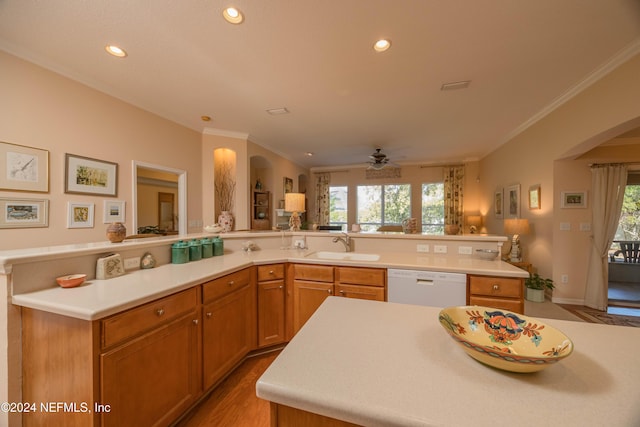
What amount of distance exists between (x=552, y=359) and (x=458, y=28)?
219cm

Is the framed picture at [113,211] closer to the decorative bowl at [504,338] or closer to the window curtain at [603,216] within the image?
the decorative bowl at [504,338]

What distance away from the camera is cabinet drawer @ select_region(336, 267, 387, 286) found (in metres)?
1.97

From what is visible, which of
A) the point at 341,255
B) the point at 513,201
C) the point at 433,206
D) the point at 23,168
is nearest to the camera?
the point at 23,168

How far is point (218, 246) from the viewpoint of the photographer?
233 cm

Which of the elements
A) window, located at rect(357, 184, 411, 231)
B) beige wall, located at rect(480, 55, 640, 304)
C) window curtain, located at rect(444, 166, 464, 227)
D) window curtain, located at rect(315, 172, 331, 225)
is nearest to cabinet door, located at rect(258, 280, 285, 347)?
beige wall, located at rect(480, 55, 640, 304)

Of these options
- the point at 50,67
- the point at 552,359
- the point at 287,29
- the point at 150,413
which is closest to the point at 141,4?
the point at 287,29

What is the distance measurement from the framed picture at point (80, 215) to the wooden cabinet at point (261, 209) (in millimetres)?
2493

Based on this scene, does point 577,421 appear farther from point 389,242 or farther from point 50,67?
point 50,67

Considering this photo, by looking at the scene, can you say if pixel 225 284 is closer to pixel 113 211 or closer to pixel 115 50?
pixel 113 211

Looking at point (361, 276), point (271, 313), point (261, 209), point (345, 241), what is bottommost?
point (271, 313)

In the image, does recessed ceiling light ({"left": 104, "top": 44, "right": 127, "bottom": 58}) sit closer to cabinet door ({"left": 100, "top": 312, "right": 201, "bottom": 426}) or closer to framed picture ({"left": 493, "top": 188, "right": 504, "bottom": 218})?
cabinet door ({"left": 100, "top": 312, "right": 201, "bottom": 426})

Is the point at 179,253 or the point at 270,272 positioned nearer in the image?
the point at 179,253

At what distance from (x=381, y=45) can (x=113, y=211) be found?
3.38 m

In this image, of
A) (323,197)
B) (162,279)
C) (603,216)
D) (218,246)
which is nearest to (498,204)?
(603,216)
